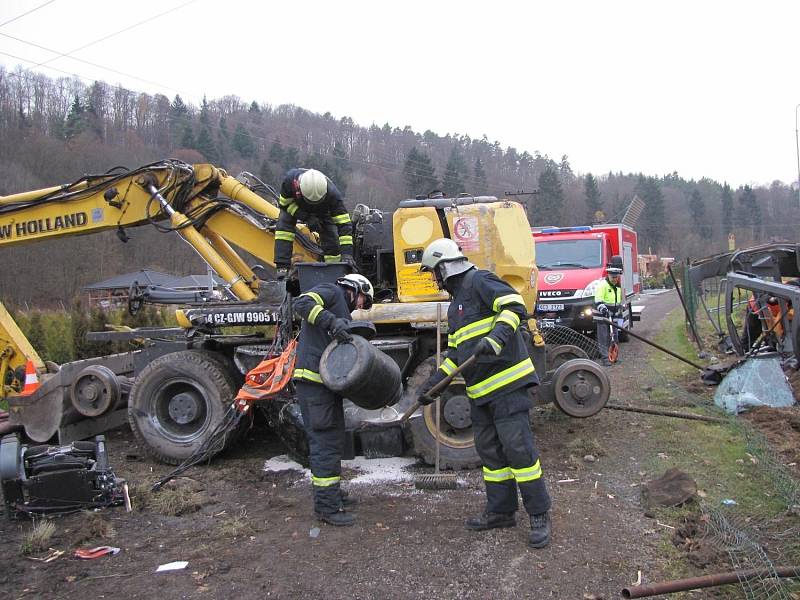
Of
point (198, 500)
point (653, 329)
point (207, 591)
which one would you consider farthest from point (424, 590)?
point (653, 329)

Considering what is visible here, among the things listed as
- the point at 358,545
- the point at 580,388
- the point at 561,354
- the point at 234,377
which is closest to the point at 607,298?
the point at 561,354

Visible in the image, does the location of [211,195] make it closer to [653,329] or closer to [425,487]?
[425,487]

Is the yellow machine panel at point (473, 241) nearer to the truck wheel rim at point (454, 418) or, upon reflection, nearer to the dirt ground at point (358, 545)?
the truck wheel rim at point (454, 418)

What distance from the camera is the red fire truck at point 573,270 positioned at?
12.4m

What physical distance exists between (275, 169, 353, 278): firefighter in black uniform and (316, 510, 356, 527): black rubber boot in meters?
2.49

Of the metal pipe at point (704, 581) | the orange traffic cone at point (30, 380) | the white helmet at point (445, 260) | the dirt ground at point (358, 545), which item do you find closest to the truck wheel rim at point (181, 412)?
the dirt ground at point (358, 545)

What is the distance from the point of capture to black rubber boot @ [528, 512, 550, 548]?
4.25 m

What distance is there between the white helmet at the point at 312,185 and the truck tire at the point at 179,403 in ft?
6.61

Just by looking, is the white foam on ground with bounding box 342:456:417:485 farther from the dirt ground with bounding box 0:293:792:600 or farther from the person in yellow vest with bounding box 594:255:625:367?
the person in yellow vest with bounding box 594:255:625:367

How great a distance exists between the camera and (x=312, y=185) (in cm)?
618

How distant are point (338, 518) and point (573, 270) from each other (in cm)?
921

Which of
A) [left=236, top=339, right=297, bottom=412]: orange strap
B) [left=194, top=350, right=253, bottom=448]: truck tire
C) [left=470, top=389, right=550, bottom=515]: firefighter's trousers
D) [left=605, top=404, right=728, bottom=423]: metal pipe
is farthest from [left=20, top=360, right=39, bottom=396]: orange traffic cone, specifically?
[left=605, top=404, right=728, bottom=423]: metal pipe

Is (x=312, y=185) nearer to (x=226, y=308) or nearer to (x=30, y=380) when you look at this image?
(x=226, y=308)

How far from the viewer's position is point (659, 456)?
616cm
